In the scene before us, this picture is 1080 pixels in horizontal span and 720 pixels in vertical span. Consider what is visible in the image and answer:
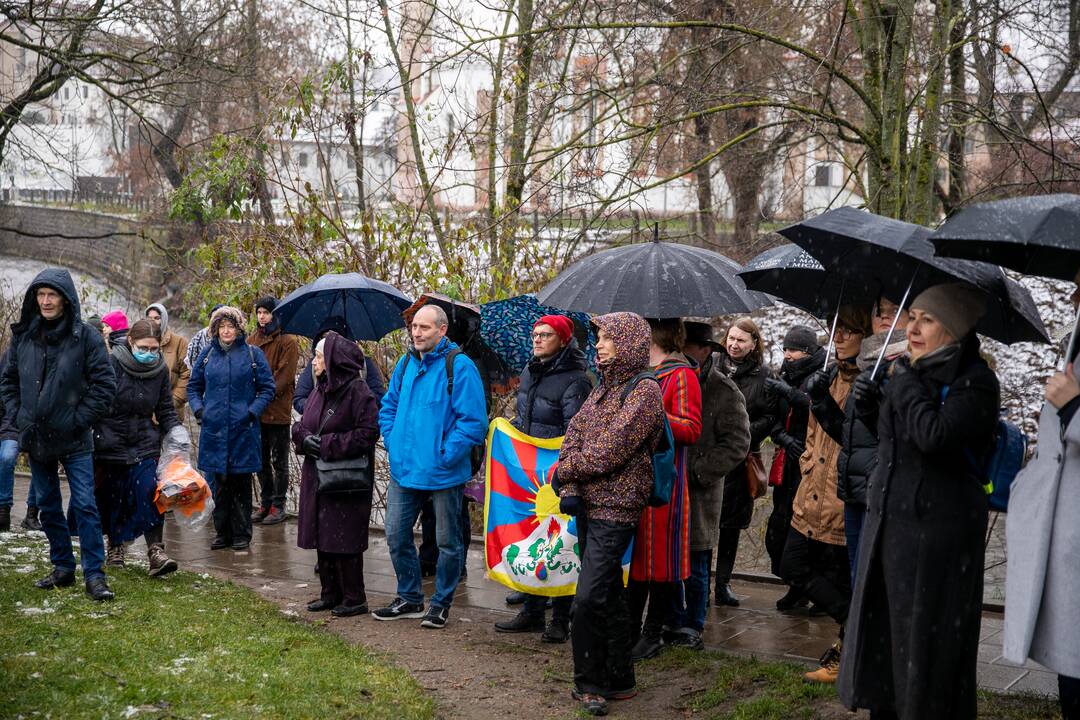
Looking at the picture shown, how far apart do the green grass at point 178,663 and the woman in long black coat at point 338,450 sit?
0.49 metres

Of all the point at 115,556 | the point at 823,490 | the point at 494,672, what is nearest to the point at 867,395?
the point at 823,490

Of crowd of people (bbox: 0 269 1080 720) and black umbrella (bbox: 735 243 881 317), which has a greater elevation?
black umbrella (bbox: 735 243 881 317)

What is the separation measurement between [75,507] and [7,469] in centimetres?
208

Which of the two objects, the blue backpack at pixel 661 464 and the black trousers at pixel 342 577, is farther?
the black trousers at pixel 342 577

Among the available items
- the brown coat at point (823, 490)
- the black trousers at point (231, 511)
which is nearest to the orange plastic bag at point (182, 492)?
the black trousers at point (231, 511)

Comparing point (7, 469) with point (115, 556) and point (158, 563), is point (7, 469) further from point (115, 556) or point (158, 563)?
point (158, 563)

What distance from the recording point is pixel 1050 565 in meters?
4.13

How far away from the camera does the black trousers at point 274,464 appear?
1068 centimetres

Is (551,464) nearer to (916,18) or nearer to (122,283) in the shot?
(916,18)

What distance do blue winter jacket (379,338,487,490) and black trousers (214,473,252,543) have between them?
305cm

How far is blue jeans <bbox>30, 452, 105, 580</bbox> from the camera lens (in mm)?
7320

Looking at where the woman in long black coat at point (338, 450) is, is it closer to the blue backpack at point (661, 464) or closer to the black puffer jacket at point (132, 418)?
the black puffer jacket at point (132, 418)

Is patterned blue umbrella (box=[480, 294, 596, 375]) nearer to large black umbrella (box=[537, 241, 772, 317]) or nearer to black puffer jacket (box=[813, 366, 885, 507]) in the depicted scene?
large black umbrella (box=[537, 241, 772, 317])

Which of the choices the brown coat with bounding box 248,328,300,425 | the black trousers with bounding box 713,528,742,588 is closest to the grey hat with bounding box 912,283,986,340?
the black trousers with bounding box 713,528,742,588
